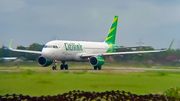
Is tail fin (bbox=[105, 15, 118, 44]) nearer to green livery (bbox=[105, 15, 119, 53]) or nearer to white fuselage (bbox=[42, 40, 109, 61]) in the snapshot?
green livery (bbox=[105, 15, 119, 53])

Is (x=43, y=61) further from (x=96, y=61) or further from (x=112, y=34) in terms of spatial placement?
(x=112, y=34)

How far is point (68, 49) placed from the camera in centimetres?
3800

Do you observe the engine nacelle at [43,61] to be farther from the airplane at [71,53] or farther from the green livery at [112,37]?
the green livery at [112,37]

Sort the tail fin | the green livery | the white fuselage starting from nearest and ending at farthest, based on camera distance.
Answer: the white fuselage → the green livery → the tail fin

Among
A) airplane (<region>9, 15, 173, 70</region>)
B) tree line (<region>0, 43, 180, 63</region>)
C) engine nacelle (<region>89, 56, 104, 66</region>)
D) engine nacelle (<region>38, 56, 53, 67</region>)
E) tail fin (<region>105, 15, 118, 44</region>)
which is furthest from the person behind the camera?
tail fin (<region>105, 15, 118, 44</region>)

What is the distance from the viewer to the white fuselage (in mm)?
35594

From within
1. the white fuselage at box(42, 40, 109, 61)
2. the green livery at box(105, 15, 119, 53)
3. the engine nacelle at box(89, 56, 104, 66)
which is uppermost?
the green livery at box(105, 15, 119, 53)

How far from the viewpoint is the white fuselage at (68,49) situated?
117 ft

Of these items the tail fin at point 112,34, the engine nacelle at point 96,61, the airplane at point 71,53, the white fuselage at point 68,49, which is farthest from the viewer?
the tail fin at point 112,34

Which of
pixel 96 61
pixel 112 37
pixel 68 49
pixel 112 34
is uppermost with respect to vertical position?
pixel 112 34

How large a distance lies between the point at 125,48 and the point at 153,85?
2781 centimetres

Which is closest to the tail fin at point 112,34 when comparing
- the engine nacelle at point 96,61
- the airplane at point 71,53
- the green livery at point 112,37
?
the green livery at point 112,37

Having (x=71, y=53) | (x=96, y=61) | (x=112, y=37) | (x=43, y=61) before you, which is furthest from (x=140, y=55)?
(x=112, y=37)

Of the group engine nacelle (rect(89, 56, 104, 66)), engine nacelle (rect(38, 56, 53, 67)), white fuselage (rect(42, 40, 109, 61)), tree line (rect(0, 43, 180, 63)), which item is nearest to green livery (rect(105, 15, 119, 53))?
white fuselage (rect(42, 40, 109, 61))
